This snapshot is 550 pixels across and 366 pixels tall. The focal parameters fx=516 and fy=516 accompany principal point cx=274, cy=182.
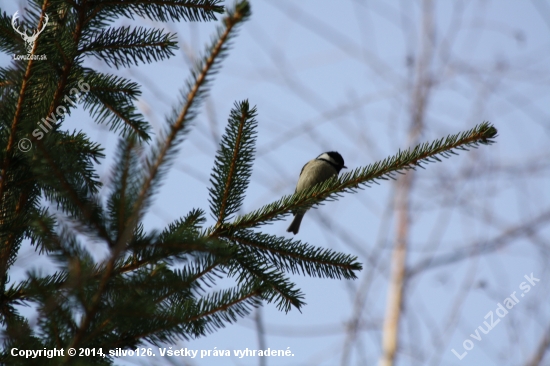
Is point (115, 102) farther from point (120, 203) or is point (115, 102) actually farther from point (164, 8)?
point (120, 203)

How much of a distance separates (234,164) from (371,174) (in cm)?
43

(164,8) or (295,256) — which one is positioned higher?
(164,8)

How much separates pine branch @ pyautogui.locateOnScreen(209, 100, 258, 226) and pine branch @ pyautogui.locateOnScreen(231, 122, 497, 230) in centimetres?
6

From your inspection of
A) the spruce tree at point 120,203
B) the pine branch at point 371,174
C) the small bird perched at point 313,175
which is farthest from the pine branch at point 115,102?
the small bird perched at point 313,175

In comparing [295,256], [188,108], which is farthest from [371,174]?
[188,108]

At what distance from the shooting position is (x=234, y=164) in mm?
1626

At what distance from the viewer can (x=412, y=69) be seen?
5.74 metres

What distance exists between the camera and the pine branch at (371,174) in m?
1.51

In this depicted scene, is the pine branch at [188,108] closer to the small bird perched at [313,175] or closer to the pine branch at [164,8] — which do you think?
the pine branch at [164,8]

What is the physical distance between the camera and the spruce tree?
1028 millimetres

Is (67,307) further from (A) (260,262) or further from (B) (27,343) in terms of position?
(A) (260,262)

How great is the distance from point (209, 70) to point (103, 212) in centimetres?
38

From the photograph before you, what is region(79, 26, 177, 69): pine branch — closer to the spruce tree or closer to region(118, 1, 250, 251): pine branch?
the spruce tree

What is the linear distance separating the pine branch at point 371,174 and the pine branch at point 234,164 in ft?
0.20
